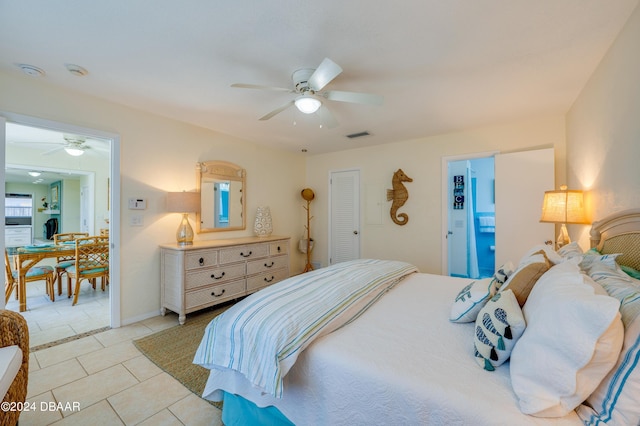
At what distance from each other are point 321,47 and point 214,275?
2568mm

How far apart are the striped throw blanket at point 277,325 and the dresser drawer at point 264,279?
1.86 meters

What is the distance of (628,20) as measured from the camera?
1.57 metres

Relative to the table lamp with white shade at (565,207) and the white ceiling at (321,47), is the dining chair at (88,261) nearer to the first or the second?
the white ceiling at (321,47)

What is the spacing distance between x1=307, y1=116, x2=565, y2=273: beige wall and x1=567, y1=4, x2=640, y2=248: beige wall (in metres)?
0.67

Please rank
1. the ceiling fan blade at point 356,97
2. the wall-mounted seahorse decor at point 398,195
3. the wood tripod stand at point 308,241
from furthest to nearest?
the wood tripod stand at point 308,241 → the wall-mounted seahorse decor at point 398,195 → the ceiling fan blade at point 356,97

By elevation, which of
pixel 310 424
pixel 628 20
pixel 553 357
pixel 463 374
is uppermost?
pixel 628 20

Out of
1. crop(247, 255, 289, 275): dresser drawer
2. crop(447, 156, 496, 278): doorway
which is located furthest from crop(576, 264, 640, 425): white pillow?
crop(447, 156, 496, 278): doorway

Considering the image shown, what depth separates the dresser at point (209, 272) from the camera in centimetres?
291

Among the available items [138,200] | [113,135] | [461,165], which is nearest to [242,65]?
[113,135]

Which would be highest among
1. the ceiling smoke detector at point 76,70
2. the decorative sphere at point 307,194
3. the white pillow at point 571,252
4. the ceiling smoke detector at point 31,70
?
the ceiling smoke detector at point 31,70

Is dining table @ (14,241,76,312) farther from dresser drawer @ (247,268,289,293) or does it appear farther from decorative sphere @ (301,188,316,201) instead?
decorative sphere @ (301,188,316,201)

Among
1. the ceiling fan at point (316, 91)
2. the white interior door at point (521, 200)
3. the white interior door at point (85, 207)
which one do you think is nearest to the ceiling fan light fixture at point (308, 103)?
the ceiling fan at point (316, 91)

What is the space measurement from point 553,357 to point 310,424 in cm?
95

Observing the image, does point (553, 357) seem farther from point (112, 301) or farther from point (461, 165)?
point (461, 165)
